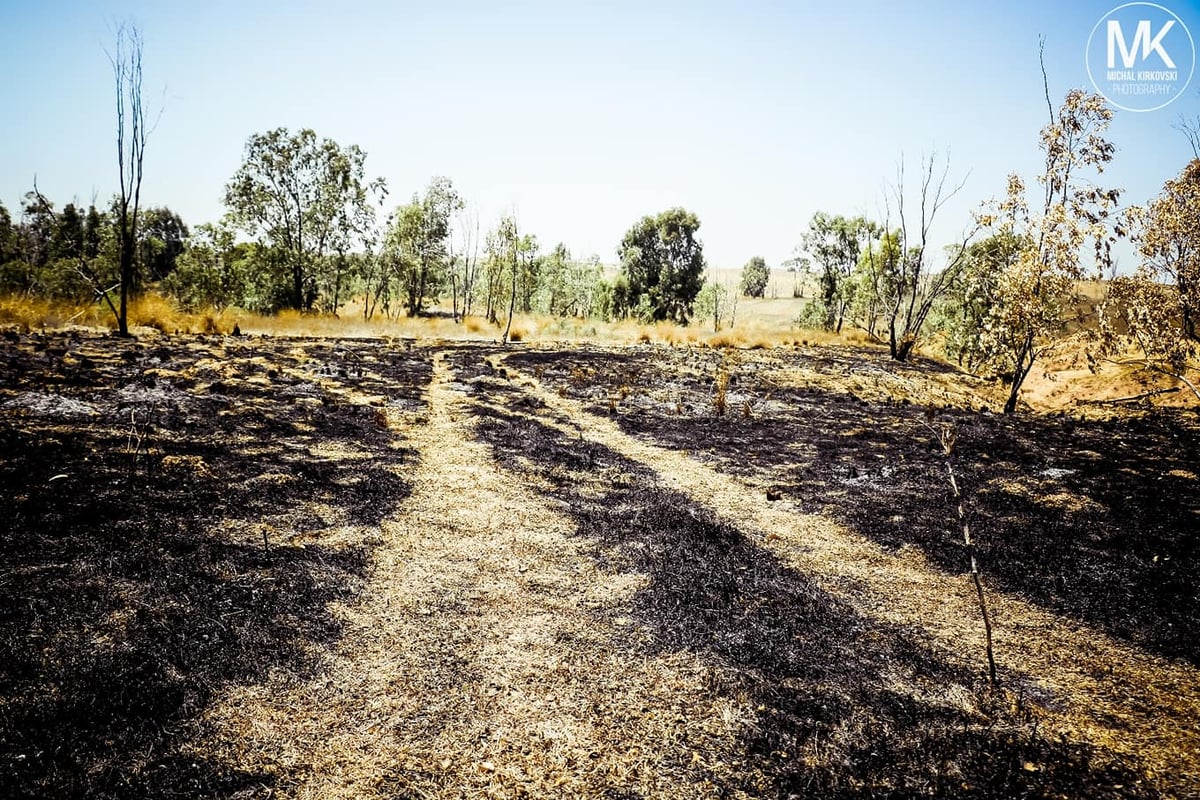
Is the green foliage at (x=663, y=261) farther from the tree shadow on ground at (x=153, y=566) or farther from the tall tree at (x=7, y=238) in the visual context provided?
the tall tree at (x=7, y=238)

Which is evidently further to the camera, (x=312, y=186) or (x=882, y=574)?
(x=312, y=186)

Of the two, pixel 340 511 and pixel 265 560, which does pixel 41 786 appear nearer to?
pixel 265 560

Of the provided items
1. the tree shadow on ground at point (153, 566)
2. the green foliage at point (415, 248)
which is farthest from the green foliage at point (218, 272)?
the tree shadow on ground at point (153, 566)

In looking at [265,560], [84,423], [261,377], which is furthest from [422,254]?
[265,560]

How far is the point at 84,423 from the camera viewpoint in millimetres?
A: 7469

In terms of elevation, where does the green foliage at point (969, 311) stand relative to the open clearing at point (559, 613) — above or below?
above

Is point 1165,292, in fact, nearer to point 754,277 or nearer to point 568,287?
point 568,287

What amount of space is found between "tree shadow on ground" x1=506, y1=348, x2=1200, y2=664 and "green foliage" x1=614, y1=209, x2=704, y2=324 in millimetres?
37857

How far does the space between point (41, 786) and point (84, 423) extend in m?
6.68

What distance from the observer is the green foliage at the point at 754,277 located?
113125 mm

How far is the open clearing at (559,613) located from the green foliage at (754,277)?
108 metres

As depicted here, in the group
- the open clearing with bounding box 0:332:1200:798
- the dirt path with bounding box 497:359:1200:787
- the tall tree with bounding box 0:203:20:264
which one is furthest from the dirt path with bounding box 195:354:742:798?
the tall tree with bounding box 0:203:20:264

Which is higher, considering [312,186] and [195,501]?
[312,186]

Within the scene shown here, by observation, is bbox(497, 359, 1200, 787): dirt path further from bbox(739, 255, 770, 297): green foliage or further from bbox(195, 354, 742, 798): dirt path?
bbox(739, 255, 770, 297): green foliage
